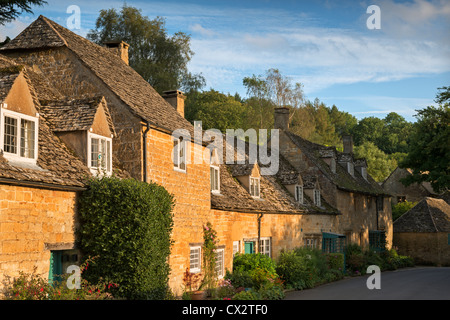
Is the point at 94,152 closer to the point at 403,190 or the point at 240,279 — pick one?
the point at 240,279

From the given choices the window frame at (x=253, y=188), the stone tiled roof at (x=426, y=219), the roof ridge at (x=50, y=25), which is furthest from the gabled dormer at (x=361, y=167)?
the roof ridge at (x=50, y=25)

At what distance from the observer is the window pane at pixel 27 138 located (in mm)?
13203

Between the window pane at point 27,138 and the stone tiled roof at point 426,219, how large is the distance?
3924 cm

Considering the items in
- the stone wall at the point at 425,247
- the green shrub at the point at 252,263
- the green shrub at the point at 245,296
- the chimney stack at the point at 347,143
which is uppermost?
the chimney stack at the point at 347,143

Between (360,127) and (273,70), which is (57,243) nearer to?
(273,70)

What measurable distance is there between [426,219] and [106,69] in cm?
3586

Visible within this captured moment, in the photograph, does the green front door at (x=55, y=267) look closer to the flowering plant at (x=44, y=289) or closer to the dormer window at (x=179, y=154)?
the flowering plant at (x=44, y=289)

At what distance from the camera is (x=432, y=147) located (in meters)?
32.3

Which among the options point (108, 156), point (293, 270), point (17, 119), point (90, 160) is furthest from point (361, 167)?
point (17, 119)

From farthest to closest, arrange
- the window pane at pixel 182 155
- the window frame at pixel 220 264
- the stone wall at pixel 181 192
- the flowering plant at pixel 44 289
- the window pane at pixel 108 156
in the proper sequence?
the window frame at pixel 220 264 < the window pane at pixel 182 155 < the stone wall at pixel 181 192 < the window pane at pixel 108 156 < the flowering plant at pixel 44 289

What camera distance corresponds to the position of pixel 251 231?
24.4 metres

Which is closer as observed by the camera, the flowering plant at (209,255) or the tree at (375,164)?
the flowering plant at (209,255)
